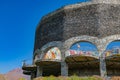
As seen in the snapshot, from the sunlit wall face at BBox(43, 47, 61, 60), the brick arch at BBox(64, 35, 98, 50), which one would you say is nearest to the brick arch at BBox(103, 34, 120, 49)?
the brick arch at BBox(64, 35, 98, 50)

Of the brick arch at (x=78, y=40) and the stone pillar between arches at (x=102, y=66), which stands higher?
the brick arch at (x=78, y=40)

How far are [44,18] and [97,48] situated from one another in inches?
357

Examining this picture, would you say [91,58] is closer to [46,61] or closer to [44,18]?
[46,61]

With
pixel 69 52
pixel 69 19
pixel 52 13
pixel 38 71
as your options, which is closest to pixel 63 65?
pixel 69 52

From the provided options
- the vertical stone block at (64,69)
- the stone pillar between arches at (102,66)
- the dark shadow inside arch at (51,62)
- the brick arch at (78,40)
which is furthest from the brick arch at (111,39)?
the dark shadow inside arch at (51,62)

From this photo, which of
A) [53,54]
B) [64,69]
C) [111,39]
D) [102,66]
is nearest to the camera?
[102,66]

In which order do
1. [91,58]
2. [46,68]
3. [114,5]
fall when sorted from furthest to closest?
1. [46,68]
2. [114,5]
3. [91,58]

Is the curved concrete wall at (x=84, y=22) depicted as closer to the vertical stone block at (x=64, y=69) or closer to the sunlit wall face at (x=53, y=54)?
the sunlit wall face at (x=53, y=54)

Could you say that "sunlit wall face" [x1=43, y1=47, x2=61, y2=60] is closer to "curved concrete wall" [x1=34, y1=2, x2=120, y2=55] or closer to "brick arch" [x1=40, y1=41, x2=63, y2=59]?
"brick arch" [x1=40, y1=41, x2=63, y2=59]

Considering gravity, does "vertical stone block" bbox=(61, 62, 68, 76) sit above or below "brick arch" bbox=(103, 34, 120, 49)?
below

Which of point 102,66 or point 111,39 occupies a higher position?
point 111,39

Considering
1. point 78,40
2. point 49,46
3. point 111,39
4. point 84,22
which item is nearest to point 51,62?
point 49,46

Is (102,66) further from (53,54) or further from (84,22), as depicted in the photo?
(53,54)

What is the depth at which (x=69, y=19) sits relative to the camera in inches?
1138
